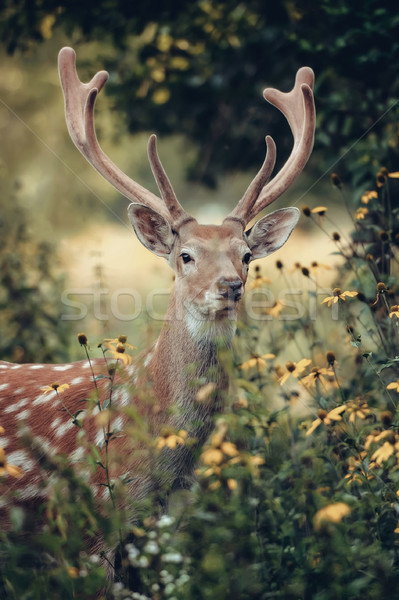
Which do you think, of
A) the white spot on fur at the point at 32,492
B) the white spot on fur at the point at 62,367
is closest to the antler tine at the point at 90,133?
the white spot on fur at the point at 62,367

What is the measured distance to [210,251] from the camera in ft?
12.0

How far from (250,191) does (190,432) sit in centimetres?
133

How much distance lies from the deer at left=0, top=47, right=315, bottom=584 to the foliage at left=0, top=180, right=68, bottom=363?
1.38 m

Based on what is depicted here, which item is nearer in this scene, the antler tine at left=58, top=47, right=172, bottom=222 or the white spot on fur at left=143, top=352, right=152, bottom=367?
the white spot on fur at left=143, top=352, right=152, bottom=367

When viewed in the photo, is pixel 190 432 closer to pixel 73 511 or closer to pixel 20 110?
pixel 73 511

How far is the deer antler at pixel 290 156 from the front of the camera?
390 centimetres

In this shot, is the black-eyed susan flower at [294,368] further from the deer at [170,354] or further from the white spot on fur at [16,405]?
the white spot on fur at [16,405]

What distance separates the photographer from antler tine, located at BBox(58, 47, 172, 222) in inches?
159

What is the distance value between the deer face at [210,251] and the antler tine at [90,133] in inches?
5.7

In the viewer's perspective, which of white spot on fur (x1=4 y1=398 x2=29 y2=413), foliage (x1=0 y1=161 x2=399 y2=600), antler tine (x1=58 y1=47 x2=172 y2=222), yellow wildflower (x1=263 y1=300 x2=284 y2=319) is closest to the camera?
foliage (x1=0 y1=161 x2=399 y2=600)

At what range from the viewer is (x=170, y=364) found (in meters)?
3.68

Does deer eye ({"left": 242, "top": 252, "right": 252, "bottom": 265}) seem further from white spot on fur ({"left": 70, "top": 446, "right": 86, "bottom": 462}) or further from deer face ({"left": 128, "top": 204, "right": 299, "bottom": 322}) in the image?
white spot on fur ({"left": 70, "top": 446, "right": 86, "bottom": 462})
